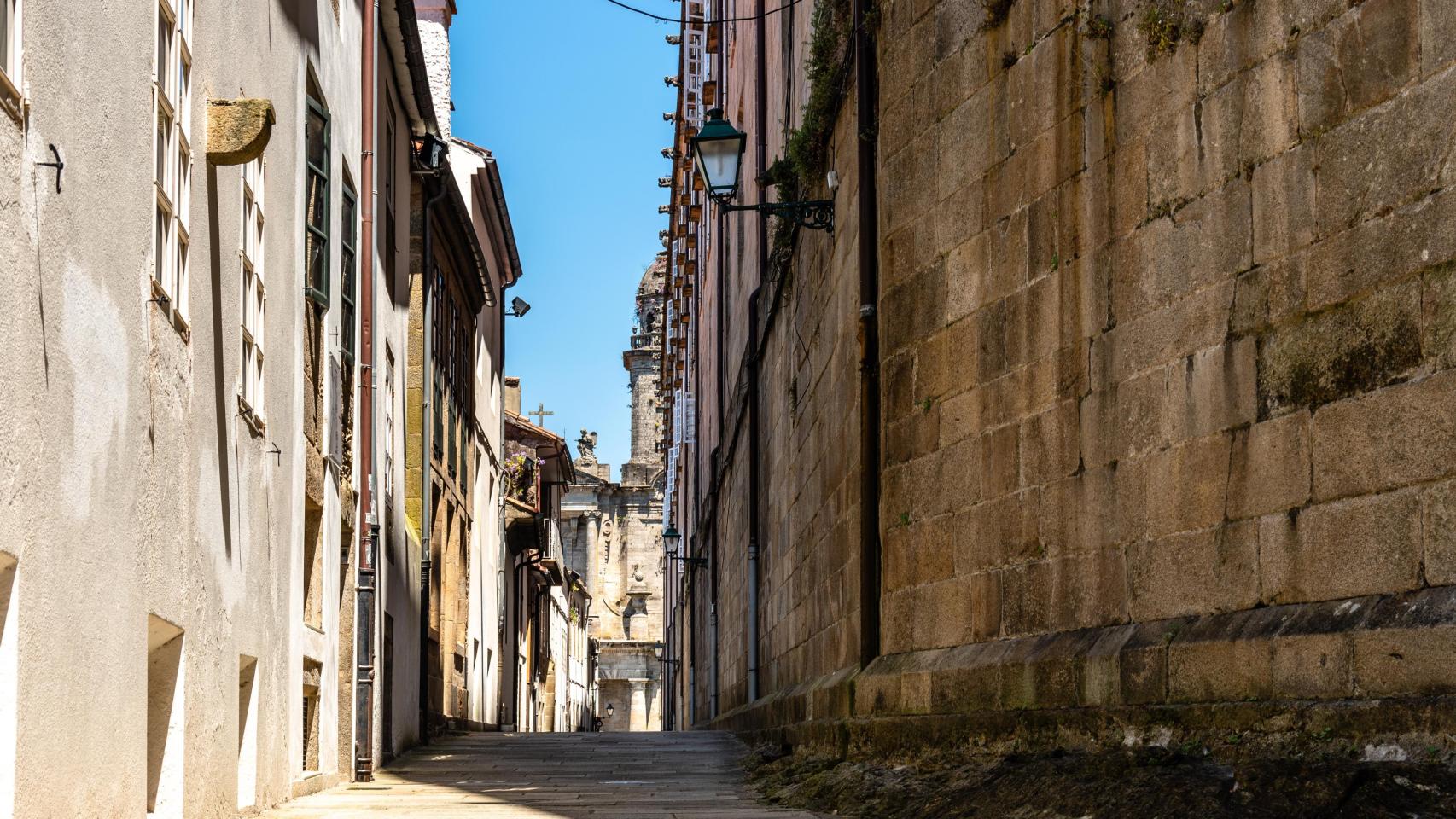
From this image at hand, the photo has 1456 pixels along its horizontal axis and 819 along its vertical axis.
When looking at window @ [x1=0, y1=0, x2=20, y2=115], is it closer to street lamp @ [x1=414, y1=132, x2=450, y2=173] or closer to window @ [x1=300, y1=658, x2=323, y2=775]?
window @ [x1=300, y1=658, x2=323, y2=775]

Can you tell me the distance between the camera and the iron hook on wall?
4.96 metres

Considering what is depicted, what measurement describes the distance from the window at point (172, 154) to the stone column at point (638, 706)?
219 ft

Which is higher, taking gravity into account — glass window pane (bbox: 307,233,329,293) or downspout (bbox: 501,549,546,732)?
glass window pane (bbox: 307,233,329,293)

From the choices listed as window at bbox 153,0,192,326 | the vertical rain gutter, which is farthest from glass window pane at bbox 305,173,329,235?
the vertical rain gutter

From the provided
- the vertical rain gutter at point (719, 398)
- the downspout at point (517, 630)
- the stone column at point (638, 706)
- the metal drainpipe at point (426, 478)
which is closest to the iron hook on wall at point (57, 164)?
the metal drainpipe at point (426, 478)

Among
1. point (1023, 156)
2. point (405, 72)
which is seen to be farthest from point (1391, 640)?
point (405, 72)

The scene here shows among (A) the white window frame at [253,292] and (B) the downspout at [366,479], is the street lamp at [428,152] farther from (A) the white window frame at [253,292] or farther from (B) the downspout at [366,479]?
(A) the white window frame at [253,292]

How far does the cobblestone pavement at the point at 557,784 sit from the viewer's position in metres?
10.2

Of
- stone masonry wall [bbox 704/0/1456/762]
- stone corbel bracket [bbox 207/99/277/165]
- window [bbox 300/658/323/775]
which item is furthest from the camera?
window [bbox 300/658/323/775]

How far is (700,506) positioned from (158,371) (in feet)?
95.8

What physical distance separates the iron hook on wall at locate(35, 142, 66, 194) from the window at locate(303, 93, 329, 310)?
5839mm

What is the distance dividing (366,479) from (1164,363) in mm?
7802

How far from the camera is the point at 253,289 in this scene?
9.12 metres

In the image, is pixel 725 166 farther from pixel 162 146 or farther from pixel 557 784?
pixel 162 146
